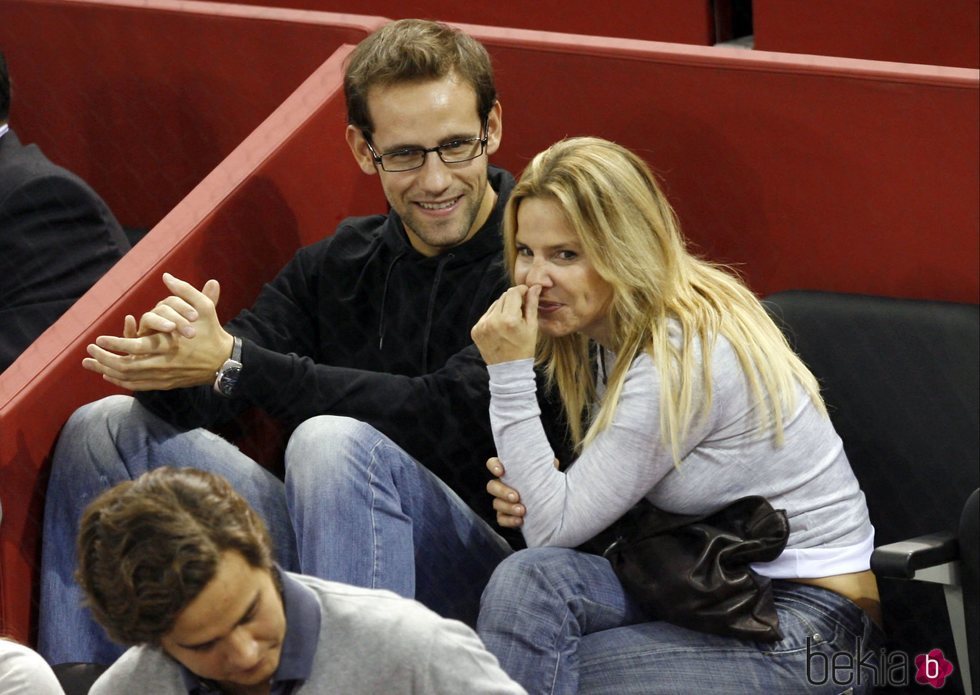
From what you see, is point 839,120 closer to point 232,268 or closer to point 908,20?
point 908,20

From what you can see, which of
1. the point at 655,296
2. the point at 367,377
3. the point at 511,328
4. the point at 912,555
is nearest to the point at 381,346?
→ the point at 367,377

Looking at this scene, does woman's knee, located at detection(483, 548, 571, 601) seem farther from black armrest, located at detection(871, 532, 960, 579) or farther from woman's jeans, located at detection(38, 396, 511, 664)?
black armrest, located at detection(871, 532, 960, 579)

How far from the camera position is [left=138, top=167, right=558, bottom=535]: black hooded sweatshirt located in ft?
6.64

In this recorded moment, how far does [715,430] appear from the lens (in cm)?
179

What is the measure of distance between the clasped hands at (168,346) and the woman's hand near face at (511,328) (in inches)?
14.6

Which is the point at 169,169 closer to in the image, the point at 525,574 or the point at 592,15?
the point at 592,15

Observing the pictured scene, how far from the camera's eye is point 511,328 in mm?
1850

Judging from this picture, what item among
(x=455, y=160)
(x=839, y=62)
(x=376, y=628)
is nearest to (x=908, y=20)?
(x=839, y=62)

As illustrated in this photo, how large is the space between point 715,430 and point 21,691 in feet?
2.74

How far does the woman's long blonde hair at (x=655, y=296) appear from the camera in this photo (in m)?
1.76

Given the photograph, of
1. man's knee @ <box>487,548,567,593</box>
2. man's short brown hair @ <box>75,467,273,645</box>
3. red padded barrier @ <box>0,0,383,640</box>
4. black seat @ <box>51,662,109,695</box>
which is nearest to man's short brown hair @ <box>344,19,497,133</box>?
red padded barrier @ <box>0,0,383,640</box>

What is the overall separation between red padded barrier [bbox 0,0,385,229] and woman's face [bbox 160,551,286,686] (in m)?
1.47

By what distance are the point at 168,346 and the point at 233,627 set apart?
2.45 feet
